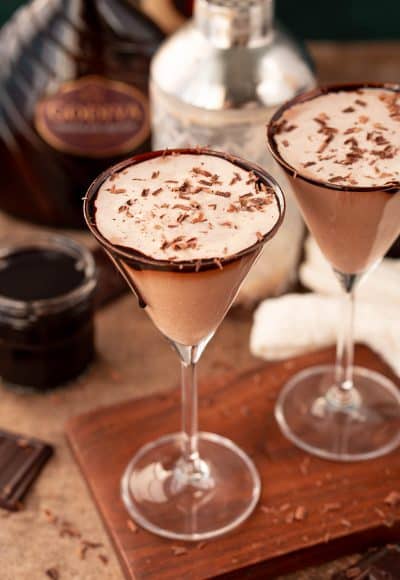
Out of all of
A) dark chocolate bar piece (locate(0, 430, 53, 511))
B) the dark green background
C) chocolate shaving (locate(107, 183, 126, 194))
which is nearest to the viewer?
chocolate shaving (locate(107, 183, 126, 194))

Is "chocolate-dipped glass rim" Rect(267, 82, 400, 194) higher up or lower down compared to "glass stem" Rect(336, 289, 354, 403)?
higher up

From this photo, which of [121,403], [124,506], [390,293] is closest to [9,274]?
[121,403]

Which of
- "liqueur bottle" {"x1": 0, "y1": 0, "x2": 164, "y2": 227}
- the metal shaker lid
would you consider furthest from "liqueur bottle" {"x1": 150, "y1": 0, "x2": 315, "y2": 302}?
"liqueur bottle" {"x1": 0, "y1": 0, "x2": 164, "y2": 227}

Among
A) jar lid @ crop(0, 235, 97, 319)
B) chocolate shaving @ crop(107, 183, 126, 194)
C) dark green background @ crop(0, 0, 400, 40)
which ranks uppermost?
chocolate shaving @ crop(107, 183, 126, 194)

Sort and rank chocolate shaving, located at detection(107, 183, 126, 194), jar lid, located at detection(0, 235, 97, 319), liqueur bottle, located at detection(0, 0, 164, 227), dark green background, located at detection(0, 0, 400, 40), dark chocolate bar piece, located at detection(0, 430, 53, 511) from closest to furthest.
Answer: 1. chocolate shaving, located at detection(107, 183, 126, 194)
2. dark chocolate bar piece, located at detection(0, 430, 53, 511)
3. jar lid, located at detection(0, 235, 97, 319)
4. liqueur bottle, located at detection(0, 0, 164, 227)
5. dark green background, located at detection(0, 0, 400, 40)

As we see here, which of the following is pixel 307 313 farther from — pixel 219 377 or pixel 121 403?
pixel 121 403

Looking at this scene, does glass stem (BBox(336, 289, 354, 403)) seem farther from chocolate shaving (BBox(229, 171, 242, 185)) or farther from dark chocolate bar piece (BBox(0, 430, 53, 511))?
dark chocolate bar piece (BBox(0, 430, 53, 511))
